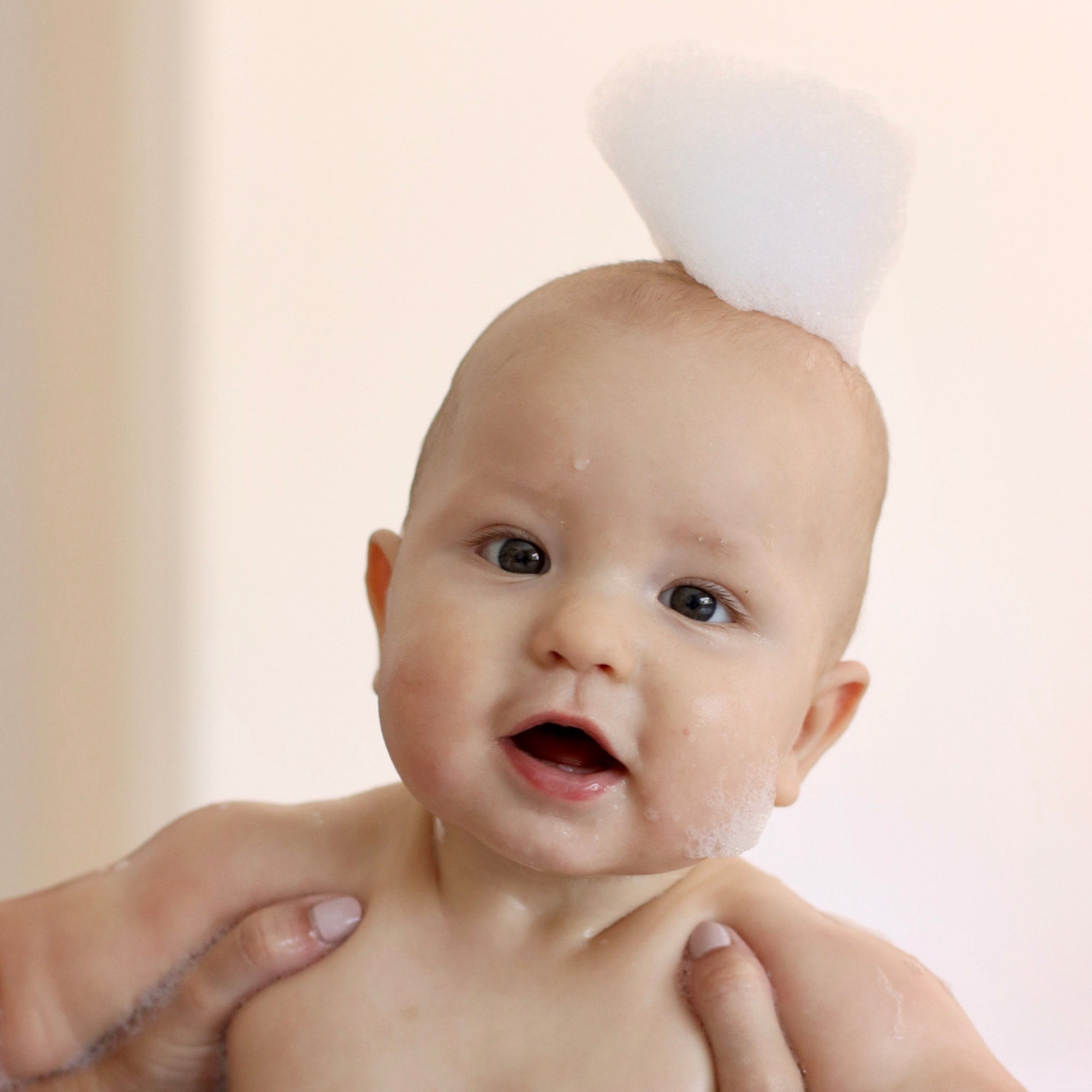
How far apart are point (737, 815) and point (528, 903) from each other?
0.61ft

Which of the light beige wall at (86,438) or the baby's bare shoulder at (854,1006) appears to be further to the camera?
the light beige wall at (86,438)

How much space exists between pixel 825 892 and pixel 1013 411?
0.66 metres

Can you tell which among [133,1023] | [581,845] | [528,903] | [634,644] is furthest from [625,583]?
[133,1023]

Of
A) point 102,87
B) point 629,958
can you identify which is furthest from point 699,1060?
point 102,87

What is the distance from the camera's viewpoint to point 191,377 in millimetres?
1691

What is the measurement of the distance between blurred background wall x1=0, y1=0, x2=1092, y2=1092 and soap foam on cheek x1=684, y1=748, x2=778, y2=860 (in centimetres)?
80

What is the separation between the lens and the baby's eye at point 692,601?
0.75 m

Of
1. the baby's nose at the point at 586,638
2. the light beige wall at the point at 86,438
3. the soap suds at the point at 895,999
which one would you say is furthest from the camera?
the light beige wall at the point at 86,438

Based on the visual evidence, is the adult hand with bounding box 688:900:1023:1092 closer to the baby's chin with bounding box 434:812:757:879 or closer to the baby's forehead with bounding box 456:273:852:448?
the baby's chin with bounding box 434:812:757:879

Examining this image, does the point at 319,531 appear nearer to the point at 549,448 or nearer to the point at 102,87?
the point at 102,87

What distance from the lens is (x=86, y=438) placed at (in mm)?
1534

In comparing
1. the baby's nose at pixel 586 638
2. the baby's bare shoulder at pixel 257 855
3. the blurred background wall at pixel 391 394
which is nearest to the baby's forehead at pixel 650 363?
the baby's nose at pixel 586 638

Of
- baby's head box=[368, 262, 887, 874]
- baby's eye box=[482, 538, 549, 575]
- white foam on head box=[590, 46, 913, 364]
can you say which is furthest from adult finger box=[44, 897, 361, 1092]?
white foam on head box=[590, 46, 913, 364]

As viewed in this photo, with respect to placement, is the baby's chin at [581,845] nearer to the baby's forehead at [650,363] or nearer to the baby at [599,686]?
the baby at [599,686]
